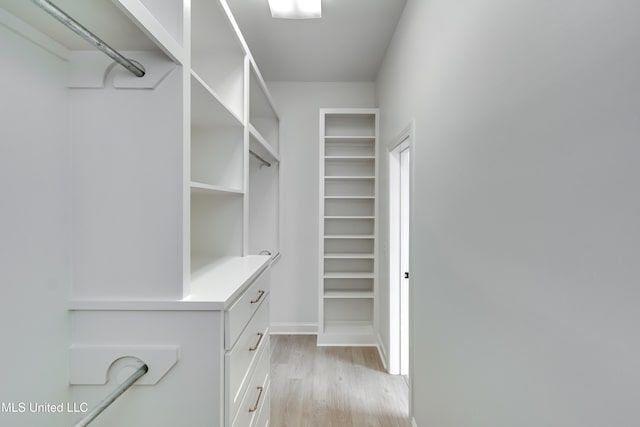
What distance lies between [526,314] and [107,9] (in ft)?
4.63

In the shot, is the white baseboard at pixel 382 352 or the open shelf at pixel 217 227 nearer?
the open shelf at pixel 217 227

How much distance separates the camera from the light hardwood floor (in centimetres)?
213

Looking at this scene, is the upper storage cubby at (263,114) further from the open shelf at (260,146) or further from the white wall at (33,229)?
the white wall at (33,229)

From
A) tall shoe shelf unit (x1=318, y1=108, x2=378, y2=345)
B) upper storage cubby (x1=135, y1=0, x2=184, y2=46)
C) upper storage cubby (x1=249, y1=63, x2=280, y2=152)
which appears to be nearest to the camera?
upper storage cubby (x1=135, y1=0, x2=184, y2=46)

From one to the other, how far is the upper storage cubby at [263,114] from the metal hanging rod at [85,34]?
1.55m

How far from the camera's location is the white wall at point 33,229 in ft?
2.48

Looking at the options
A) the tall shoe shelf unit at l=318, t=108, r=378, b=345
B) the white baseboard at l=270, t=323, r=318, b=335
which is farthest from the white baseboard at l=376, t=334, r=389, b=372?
the white baseboard at l=270, t=323, r=318, b=335

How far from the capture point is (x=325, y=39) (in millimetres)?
2678

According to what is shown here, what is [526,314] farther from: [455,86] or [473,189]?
[455,86]

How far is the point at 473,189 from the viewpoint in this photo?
118 centimetres

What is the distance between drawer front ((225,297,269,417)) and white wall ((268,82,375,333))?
76.7 inches

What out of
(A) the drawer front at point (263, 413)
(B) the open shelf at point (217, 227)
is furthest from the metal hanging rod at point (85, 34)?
(A) the drawer front at point (263, 413)

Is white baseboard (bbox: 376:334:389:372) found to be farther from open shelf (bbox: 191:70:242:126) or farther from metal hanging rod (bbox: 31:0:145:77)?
metal hanging rod (bbox: 31:0:145:77)

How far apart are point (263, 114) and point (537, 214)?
304 cm
